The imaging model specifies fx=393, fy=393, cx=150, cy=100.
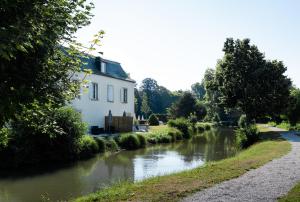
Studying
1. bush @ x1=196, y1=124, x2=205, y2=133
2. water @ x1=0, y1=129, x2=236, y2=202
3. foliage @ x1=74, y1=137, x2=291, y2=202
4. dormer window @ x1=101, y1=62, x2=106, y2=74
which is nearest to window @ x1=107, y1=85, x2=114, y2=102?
dormer window @ x1=101, y1=62, x2=106, y2=74

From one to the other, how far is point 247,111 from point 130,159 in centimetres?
1857

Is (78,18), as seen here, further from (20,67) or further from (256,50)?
(256,50)

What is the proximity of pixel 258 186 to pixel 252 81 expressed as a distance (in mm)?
28202

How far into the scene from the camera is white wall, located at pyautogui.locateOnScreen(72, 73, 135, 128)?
1280 inches

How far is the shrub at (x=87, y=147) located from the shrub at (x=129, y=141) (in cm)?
381

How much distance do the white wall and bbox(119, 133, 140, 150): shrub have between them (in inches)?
200

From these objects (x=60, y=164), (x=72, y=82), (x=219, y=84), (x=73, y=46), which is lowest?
(x=60, y=164)

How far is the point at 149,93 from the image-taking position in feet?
344

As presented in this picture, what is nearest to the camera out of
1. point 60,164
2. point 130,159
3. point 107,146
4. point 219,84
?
point 60,164

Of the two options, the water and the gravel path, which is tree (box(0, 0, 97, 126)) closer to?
the gravel path

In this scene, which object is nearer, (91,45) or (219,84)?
(91,45)

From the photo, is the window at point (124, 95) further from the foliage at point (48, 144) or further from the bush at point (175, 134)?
the foliage at point (48, 144)

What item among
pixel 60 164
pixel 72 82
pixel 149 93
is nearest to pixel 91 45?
pixel 72 82

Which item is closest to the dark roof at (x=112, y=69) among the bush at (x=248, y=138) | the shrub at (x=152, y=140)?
the shrub at (x=152, y=140)
